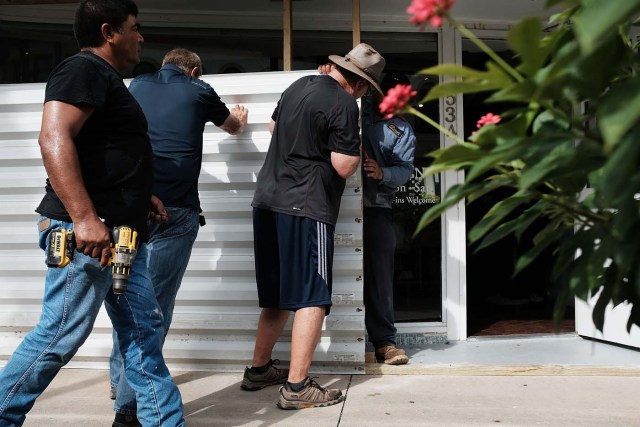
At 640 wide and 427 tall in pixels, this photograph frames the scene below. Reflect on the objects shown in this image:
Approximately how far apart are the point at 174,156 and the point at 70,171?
4.33ft

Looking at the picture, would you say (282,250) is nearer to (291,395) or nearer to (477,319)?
(291,395)

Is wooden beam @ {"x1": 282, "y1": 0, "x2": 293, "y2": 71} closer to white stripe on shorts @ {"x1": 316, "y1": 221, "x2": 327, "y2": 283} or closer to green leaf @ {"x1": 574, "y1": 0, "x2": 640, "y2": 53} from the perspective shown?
white stripe on shorts @ {"x1": 316, "y1": 221, "x2": 327, "y2": 283}

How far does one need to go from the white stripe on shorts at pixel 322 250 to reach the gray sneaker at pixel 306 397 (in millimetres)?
584

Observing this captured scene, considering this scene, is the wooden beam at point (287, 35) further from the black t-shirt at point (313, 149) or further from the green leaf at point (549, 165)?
the green leaf at point (549, 165)

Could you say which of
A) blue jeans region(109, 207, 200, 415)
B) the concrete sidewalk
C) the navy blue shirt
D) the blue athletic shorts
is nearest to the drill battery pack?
blue jeans region(109, 207, 200, 415)

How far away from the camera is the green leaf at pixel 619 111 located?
1.00 m

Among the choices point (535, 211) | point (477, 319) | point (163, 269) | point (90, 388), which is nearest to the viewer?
point (535, 211)

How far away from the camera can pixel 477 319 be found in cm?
682

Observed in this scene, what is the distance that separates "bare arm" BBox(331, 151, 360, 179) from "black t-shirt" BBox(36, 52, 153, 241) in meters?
1.20

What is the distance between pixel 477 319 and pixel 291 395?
119 inches

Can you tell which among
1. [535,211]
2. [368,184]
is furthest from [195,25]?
[535,211]

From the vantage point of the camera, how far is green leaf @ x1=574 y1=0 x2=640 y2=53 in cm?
101

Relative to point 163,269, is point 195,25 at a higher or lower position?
higher

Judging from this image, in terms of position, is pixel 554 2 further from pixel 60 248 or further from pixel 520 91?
pixel 60 248
